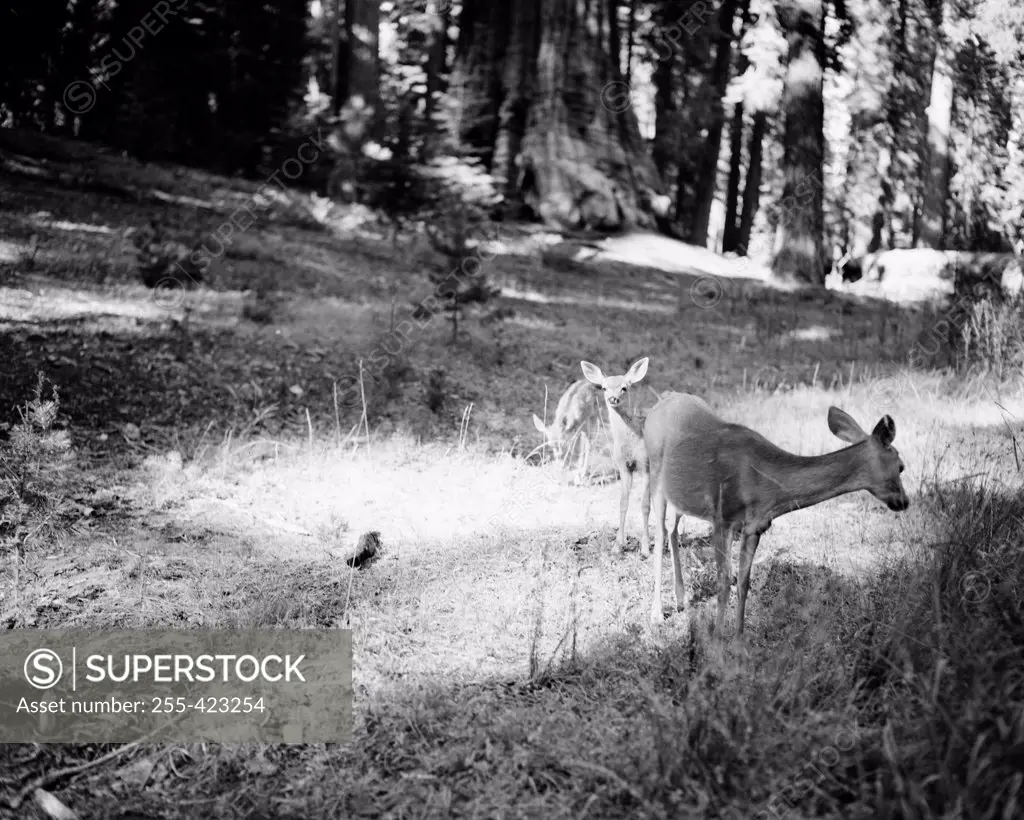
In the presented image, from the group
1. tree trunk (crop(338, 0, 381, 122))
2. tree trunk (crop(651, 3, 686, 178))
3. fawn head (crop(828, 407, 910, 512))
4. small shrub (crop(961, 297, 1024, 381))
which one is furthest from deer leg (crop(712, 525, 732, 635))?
tree trunk (crop(651, 3, 686, 178))

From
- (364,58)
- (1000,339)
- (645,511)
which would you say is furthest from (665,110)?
(645,511)

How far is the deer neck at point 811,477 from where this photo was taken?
3.64 m

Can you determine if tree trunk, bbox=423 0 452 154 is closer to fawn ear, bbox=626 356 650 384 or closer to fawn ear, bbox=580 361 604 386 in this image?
fawn ear, bbox=580 361 604 386

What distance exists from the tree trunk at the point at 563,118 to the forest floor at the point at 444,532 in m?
5.69

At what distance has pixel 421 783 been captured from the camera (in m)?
3.02

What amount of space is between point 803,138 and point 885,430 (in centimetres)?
1275

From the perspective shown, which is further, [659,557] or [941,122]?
[941,122]

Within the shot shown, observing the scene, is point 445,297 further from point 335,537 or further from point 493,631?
point 493,631

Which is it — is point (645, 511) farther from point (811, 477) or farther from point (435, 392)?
point (435, 392)

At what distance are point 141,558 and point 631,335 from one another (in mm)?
7568

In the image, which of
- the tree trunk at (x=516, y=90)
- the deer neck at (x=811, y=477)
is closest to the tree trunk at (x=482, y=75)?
the tree trunk at (x=516, y=90)

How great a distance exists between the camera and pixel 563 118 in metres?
17.9

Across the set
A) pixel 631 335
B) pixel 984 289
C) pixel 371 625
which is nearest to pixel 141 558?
pixel 371 625

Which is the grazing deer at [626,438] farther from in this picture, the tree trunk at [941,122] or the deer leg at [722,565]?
the tree trunk at [941,122]
